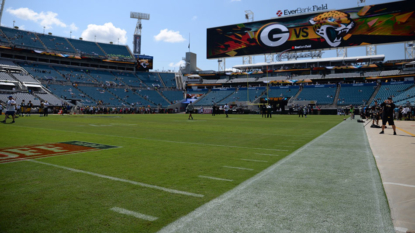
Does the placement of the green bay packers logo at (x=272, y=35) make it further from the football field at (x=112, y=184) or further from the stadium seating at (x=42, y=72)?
the football field at (x=112, y=184)

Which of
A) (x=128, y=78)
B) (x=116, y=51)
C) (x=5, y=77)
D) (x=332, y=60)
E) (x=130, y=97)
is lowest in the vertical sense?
(x=130, y=97)

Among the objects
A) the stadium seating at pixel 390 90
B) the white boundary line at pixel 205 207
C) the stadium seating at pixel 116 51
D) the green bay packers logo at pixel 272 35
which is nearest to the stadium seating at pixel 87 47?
the stadium seating at pixel 116 51

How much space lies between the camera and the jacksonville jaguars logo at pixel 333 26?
46.8 meters

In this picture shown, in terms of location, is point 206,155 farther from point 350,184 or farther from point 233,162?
point 350,184

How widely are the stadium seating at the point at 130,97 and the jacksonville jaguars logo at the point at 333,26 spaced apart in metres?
39.2

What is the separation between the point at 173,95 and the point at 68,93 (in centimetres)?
2483

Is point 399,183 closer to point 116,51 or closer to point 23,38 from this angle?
point 23,38

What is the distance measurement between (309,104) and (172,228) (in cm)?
4982

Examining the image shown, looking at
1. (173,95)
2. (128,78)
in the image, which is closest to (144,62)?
(128,78)

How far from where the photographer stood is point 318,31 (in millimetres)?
48812

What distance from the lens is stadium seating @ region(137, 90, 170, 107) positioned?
203 feet

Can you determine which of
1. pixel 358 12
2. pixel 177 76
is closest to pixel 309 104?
pixel 358 12

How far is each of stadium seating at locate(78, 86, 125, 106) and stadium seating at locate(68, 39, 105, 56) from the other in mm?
13436

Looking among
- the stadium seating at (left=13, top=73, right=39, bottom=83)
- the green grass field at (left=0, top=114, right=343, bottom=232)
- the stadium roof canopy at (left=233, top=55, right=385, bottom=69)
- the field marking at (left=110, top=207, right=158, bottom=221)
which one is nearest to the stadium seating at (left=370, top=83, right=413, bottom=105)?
the stadium roof canopy at (left=233, top=55, right=385, bottom=69)
